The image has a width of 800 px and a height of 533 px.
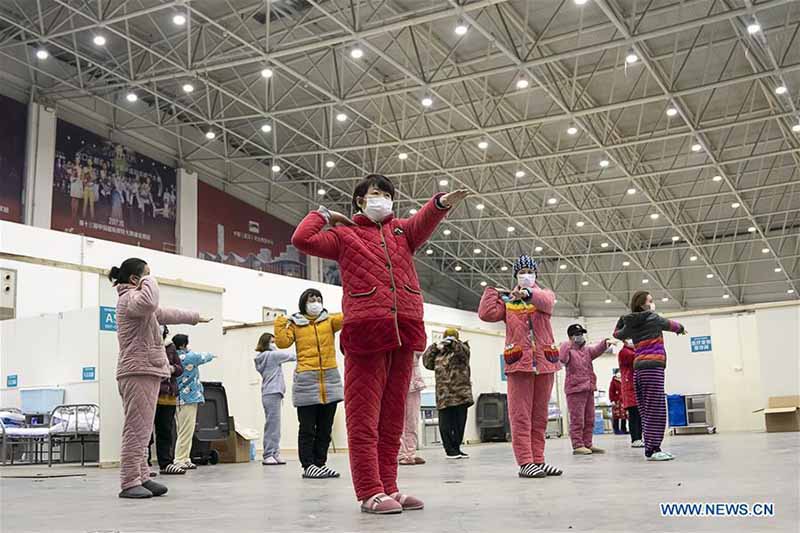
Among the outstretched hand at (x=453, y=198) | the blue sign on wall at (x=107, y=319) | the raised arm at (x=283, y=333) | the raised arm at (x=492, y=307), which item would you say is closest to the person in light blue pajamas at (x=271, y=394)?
the blue sign on wall at (x=107, y=319)

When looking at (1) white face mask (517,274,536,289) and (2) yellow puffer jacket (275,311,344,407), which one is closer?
(1) white face mask (517,274,536,289)

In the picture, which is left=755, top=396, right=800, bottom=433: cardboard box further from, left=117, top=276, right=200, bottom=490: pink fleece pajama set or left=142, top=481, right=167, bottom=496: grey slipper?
left=117, top=276, right=200, bottom=490: pink fleece pajama set


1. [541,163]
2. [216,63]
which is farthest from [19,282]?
[541,163]

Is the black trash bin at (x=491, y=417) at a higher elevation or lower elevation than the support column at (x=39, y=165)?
lower

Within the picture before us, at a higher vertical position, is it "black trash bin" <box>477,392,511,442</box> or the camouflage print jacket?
the camouflage print jacket

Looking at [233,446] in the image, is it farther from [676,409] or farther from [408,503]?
[676,409]

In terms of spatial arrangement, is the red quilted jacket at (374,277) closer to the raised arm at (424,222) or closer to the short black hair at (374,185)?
the raised arm at (424,222)

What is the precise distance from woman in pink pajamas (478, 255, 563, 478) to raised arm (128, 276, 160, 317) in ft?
6.80

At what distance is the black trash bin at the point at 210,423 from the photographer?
9484 mm

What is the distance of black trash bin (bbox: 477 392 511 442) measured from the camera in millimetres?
15805

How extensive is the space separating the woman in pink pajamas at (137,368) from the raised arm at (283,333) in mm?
1782

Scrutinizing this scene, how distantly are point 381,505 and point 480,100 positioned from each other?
18031 mm

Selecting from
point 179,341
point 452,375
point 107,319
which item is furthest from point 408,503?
point 107,319

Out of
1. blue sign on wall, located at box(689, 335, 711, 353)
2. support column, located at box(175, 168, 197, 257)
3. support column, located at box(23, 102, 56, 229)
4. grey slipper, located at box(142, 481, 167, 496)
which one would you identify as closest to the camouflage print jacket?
grey slipper, located at box(142, 481, 167, 496)
